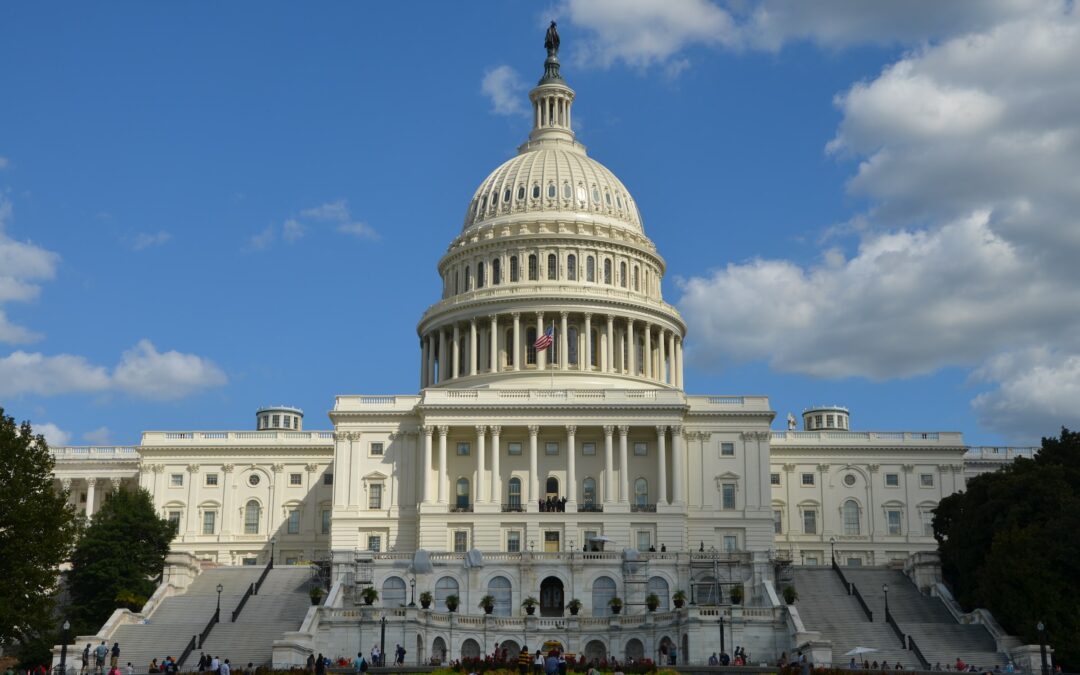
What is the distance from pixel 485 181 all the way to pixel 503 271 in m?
12.2

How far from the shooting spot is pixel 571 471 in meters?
101

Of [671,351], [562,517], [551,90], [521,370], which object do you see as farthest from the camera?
[551,90]

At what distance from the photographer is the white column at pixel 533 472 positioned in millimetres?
99738

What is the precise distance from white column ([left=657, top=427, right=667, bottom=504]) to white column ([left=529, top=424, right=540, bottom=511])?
27.1 feet

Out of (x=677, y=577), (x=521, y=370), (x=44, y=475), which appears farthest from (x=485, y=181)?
(x=44, y=475)

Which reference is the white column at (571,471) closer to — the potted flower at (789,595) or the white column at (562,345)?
the white column at (562,345)

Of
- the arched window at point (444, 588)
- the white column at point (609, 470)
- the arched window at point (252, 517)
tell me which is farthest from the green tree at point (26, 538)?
the arched window at point (252, 517)

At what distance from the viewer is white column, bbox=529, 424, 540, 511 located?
99.7 metres

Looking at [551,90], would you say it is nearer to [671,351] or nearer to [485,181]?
[485,181]

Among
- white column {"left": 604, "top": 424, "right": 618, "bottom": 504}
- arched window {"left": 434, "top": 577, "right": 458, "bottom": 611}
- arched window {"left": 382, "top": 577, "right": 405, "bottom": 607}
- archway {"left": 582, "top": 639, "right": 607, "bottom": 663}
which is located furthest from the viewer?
white column {"left": 604, "top": 424, "right": 618, "bottom": 504}

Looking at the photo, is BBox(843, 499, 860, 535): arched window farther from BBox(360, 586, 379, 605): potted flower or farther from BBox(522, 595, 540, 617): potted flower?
BBox(360, 586, 379, 605): potted flower

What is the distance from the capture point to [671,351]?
405 ft

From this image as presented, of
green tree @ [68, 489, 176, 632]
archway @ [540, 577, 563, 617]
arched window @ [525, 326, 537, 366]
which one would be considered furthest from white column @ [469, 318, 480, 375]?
archway @ [540, 577, 563, 617]

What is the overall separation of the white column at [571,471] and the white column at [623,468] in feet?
10.2
